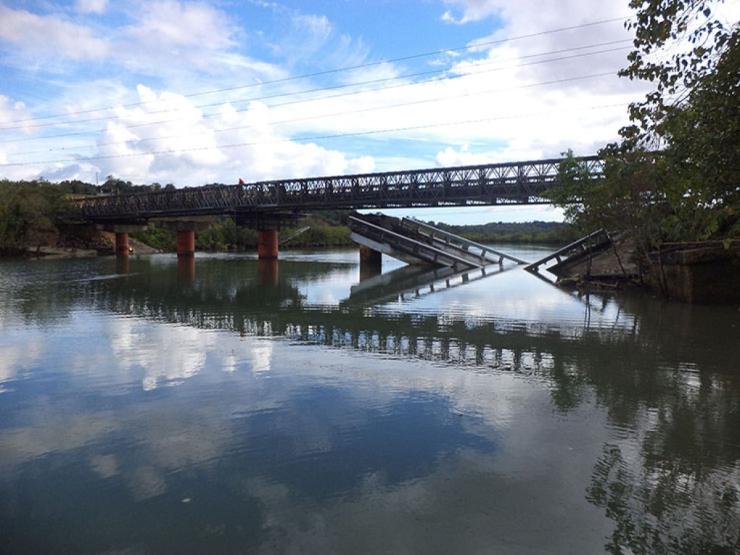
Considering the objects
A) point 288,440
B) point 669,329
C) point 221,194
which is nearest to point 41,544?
point 288,440

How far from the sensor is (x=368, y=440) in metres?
6.54

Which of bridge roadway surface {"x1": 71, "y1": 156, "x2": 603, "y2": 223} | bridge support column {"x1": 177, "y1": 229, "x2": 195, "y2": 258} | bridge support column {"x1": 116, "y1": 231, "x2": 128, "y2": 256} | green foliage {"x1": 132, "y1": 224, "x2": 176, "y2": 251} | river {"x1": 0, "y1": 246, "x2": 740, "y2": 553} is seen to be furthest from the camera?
green foliage {"x1": 132, "y1": 224, "x2": 176, "y2": 251}

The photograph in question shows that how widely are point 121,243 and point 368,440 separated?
222ft

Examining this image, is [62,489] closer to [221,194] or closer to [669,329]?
[669,329]

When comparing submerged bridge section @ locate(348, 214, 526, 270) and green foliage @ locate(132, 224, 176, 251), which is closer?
submerged bridge section @ locate(348, 214, 526, 270)

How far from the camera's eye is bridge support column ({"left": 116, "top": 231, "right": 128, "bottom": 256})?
66.5 m

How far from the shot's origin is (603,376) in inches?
378

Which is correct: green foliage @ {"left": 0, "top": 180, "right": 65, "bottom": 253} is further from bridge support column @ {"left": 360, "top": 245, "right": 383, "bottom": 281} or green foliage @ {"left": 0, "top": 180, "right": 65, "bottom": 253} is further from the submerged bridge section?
bridge support column @ {"left": 360, "top": 245, "right": 383, "bottom": 281}

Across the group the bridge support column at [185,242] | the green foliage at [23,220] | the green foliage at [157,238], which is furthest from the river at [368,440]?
the green foliage at [157,238]

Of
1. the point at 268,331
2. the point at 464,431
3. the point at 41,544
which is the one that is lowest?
the point at 41,544

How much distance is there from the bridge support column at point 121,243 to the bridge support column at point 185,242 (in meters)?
9.07

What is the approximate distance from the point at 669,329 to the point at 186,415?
40.5ft

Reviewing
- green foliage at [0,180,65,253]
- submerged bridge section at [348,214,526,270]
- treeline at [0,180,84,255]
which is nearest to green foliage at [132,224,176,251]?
treeline at [0,180,84,255]

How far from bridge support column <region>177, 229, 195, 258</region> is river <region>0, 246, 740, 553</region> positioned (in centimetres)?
4763
